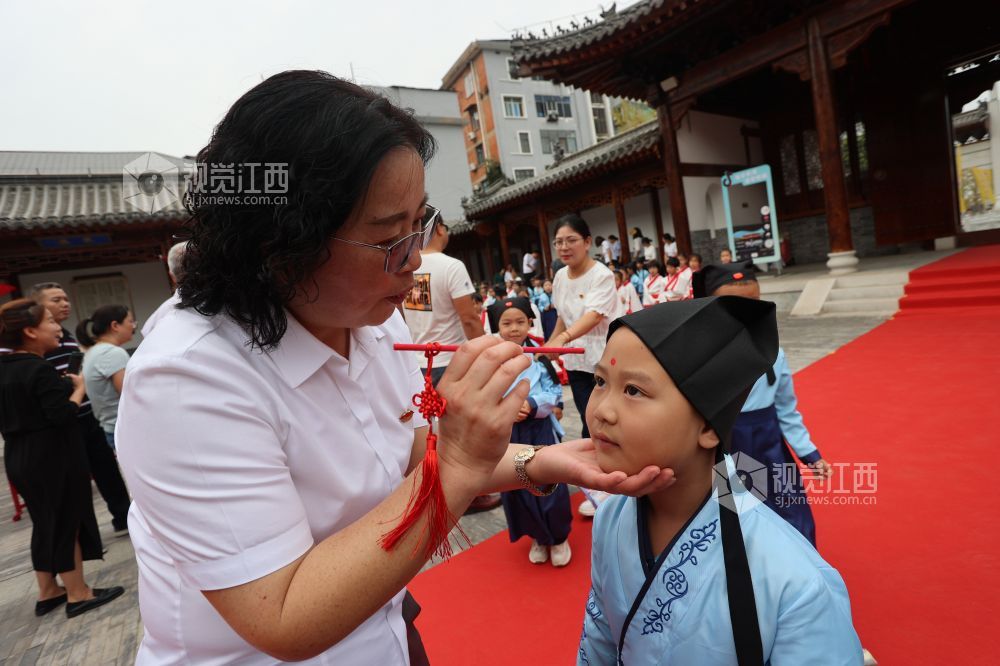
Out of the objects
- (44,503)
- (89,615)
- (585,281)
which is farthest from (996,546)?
(44,503)

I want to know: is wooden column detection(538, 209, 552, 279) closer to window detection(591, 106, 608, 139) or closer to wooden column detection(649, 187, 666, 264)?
wooden column detection(649, 187, 666, 264)

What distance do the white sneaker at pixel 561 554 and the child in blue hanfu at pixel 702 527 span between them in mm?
1593

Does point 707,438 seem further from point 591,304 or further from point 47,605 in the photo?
point 47,605

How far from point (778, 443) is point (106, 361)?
14.8ft

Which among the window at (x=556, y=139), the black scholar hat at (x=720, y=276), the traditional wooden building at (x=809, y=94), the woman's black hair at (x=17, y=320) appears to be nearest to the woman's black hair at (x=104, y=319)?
the woman's black hair at (x=17, y=320)

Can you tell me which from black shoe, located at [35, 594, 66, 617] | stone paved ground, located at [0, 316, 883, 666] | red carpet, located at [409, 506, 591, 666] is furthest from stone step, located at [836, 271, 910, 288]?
black shoe, located at [35, 594, 66, 617]

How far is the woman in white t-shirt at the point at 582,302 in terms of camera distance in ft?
11.5

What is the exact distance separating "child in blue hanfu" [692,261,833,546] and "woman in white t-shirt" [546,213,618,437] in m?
1.26

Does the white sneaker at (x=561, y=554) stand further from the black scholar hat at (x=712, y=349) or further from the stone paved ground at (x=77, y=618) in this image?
the black scholar hat at (x=712, y=349)

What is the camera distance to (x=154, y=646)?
100 centimetres

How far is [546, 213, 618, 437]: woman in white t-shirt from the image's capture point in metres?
3.49

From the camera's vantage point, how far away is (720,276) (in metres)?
2.57

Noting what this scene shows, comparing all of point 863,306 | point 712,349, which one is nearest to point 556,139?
point 863,306

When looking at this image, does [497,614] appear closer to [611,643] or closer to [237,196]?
[611,643]
